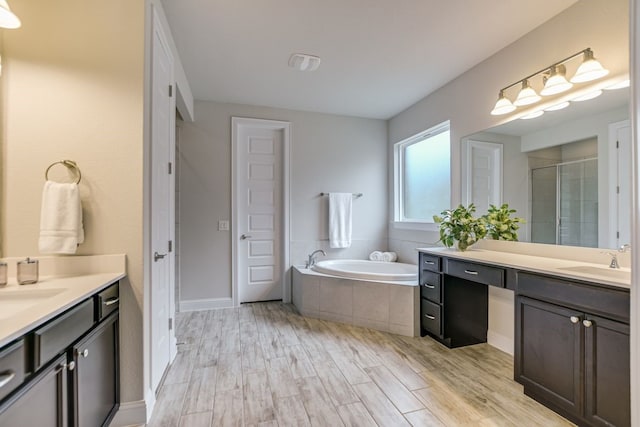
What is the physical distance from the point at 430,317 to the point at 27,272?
2.71m

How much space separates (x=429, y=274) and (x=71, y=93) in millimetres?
2760

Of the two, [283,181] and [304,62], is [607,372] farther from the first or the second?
[283,181]

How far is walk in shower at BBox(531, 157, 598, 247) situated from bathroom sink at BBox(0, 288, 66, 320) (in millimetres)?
2872

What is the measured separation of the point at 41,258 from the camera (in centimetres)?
144

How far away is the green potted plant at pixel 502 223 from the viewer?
2.40m

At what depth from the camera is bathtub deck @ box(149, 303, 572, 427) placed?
162 cm

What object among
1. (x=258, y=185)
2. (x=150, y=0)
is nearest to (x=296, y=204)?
(x=258, y=185)

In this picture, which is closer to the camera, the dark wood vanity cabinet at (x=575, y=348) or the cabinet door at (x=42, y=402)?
the cabinet door at (x=42, y=402)

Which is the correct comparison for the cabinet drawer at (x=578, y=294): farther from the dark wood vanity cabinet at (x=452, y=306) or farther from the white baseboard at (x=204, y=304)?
the white baseboard at (x=204, y=304)

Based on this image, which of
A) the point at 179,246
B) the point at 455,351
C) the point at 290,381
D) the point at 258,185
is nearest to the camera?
the point at 290,381

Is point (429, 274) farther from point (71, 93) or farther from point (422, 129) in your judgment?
point (71, 93)

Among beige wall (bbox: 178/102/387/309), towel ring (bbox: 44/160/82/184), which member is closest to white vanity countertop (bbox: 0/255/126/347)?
towel ring (bbox: 44/160/82/184)

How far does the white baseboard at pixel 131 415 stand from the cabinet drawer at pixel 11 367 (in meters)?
0.88

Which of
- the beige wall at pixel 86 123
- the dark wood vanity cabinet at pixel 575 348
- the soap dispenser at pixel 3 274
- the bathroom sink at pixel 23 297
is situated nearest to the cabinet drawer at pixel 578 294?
the dark wood vanity cabinet at pixel 575 348
